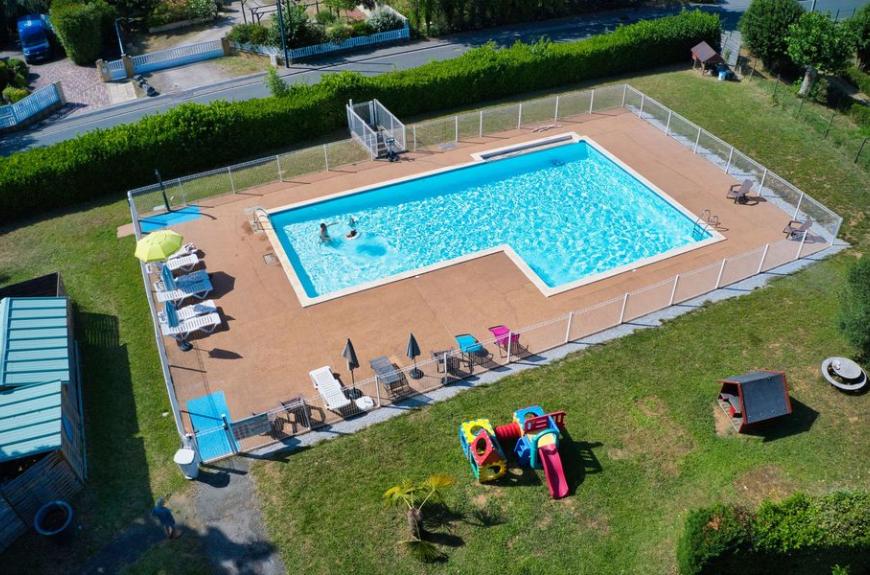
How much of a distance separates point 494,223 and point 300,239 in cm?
806

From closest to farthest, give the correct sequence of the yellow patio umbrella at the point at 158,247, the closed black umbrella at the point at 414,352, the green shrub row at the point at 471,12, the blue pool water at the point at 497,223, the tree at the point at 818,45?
the closed black umbrella at the point at 414,352 → the yellow patio umbrella at the point at 158,247 → the blue pool water at the point at 497,223 → the tree at the point at 818,45 → the green shrub row at the point at 471,12

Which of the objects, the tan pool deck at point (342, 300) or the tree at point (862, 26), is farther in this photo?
the tree at point (862, 26)

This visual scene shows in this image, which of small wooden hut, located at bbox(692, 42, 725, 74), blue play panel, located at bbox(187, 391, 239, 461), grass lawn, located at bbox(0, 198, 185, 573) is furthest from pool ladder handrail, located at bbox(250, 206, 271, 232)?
small wooden hut, located at bbox(692, 42, 725, 74)

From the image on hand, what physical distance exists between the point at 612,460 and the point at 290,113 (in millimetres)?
22293

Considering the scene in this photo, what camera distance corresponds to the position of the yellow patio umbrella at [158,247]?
2298 centimetres

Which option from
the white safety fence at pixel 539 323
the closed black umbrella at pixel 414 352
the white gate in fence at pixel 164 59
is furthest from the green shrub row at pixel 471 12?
the closed black umbrella at pixel 414 352

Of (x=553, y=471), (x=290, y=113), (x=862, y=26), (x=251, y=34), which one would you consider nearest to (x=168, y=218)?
(x=290, y=113)

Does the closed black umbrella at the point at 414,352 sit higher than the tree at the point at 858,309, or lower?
lower

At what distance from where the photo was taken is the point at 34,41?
4344 centimetres

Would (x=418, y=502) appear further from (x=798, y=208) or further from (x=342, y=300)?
(x=798, y=208)

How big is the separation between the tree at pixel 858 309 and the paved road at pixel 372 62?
28.4m

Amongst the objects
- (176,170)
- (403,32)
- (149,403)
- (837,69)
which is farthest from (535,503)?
(403,32)

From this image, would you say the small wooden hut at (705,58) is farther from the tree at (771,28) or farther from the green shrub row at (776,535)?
the green shrub row at (776,535)

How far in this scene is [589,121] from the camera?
3481cm
